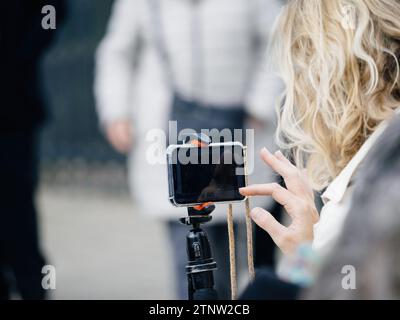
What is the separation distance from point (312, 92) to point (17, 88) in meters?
2.00

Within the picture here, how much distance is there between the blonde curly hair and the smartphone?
0.21 metres

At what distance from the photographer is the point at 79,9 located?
4242 millimetres

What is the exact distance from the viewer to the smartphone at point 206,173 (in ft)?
6.17

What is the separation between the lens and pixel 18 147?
3754 millimetres

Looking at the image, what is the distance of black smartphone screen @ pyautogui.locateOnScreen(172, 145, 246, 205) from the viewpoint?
6.19ft

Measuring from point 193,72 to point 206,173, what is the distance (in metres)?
1.66

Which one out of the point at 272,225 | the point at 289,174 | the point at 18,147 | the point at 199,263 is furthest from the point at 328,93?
the point at 18,147

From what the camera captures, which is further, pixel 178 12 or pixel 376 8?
pixel 178 12

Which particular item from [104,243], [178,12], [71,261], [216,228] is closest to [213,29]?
[178,12]

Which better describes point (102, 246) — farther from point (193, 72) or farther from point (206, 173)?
point (206, 173)

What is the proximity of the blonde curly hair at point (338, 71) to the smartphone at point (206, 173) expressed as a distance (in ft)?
0.69

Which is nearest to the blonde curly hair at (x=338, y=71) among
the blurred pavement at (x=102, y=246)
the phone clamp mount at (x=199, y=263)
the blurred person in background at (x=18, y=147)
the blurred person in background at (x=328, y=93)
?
the blurred person in background at (x=328, y=93)

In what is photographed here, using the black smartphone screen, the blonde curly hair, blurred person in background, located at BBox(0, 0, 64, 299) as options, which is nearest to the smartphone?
the black smartphone screen

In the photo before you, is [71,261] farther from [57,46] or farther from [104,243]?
[57,46]
